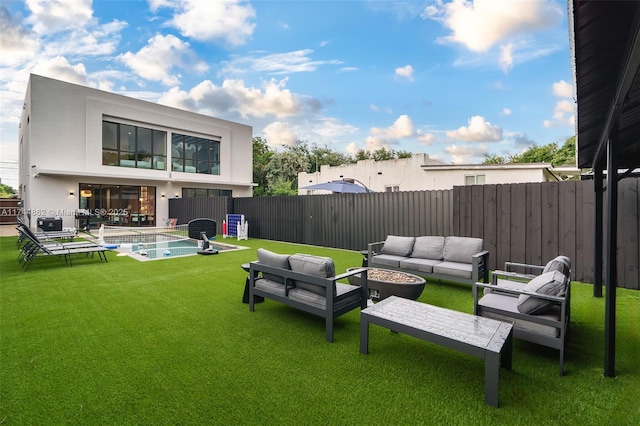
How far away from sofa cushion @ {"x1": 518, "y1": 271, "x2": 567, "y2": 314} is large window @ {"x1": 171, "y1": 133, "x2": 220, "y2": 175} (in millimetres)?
20009

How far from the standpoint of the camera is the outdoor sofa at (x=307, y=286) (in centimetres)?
341

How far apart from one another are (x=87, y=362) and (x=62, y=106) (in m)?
17.6

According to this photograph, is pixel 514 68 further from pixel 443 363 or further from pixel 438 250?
pixel 443 363

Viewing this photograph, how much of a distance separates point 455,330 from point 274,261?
229 cm

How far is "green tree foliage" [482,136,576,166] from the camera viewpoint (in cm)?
2778

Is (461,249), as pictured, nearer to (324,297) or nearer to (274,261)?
(324,297)

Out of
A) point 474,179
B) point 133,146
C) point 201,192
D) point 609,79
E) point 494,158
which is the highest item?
point 494,158

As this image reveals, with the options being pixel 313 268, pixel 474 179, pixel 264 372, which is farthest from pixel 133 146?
pixel 264 372

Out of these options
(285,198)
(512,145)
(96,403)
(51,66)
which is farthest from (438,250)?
(512,145)

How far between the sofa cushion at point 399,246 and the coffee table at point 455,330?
10.2ft

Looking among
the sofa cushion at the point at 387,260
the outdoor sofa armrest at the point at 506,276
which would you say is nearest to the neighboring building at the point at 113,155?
the sofa cushion at the point at 387,260

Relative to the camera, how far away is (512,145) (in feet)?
122

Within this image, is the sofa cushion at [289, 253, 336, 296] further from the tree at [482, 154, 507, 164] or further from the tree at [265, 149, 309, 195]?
the tree at [482, 154, 507, 164]

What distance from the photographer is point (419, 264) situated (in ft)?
18.5
